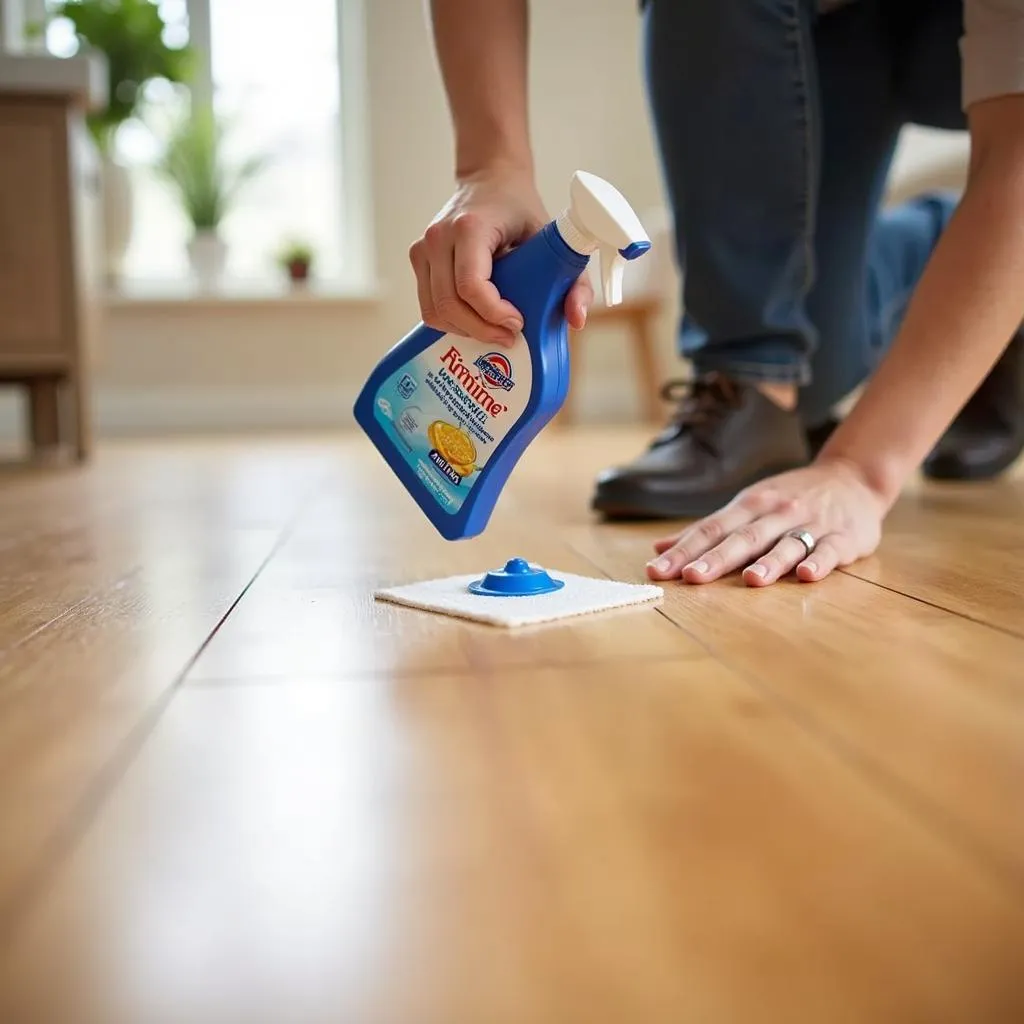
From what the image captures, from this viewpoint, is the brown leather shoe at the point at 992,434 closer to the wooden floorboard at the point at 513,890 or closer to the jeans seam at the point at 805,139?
the jeans seam at the point at 805,139

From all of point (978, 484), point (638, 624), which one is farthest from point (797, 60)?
point (638, 624)

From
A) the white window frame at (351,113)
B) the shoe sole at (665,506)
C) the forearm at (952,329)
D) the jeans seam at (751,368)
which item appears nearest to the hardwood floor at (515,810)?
the forearm at (952,329)

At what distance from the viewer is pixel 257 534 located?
42.8 inches

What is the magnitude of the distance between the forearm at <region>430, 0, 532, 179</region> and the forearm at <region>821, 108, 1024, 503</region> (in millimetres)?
292

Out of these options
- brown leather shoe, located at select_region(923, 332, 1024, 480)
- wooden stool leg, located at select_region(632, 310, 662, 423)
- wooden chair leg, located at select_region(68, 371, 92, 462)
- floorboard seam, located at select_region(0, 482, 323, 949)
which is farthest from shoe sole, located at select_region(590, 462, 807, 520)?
wooden stool leg, located at select_region(632, 310, 662, 423)

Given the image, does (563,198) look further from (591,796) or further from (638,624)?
(591,796)

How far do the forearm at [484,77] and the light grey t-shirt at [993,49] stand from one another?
312mm

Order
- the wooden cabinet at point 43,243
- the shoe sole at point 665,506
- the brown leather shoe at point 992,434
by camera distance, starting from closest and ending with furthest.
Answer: the shoe sole at point 665,506, the brown leather shoe at point 992,434, the wooden cabinet at point 43,243

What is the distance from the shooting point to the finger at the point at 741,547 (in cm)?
74

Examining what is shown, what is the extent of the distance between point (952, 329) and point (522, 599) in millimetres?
357

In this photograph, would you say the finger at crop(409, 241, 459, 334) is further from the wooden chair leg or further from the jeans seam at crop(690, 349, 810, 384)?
the wooden chair leg

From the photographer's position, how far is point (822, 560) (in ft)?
2.46

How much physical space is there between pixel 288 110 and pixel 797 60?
10.7 ft

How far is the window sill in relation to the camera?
3.83m
